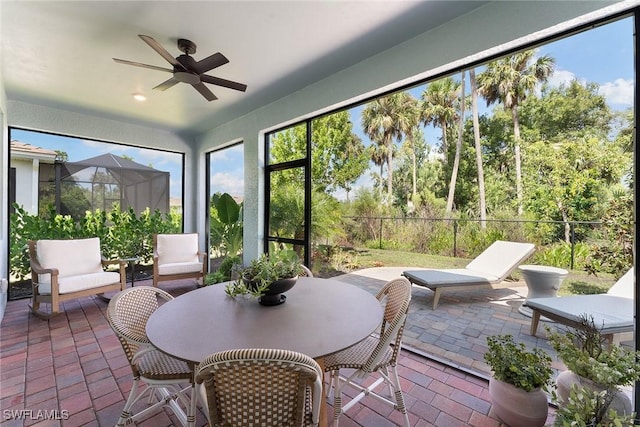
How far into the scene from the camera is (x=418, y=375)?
7.70 feet

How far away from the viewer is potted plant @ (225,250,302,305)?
65.6 inches

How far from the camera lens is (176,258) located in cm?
489

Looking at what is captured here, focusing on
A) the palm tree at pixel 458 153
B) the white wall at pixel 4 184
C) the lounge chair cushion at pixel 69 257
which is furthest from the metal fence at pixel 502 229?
the white wall at pixel 4 184


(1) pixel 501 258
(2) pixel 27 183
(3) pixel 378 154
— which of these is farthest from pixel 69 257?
(1) pixel 501 258

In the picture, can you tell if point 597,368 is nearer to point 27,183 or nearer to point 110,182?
point 110,182

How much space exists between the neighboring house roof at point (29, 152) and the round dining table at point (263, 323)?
4.66m

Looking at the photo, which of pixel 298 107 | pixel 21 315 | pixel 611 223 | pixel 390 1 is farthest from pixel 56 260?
pixel 611 223

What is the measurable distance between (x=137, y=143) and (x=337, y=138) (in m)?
3.79

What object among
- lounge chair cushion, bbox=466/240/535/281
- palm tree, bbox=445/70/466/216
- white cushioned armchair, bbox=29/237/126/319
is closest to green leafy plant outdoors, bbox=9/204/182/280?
white cushioned armchair, bbox=29/237/126/319

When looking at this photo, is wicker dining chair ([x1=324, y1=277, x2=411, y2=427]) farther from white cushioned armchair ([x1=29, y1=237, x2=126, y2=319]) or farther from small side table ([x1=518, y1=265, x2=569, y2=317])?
white cushioned armchair ([x1=29, y1=237, x2=126, y2=319])

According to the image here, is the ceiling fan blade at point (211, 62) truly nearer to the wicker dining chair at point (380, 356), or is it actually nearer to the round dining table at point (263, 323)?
the round dining table at point (263, 323)

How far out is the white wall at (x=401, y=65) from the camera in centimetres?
198

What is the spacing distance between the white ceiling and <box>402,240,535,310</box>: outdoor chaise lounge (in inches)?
107

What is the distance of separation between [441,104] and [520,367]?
4750 millimetres
